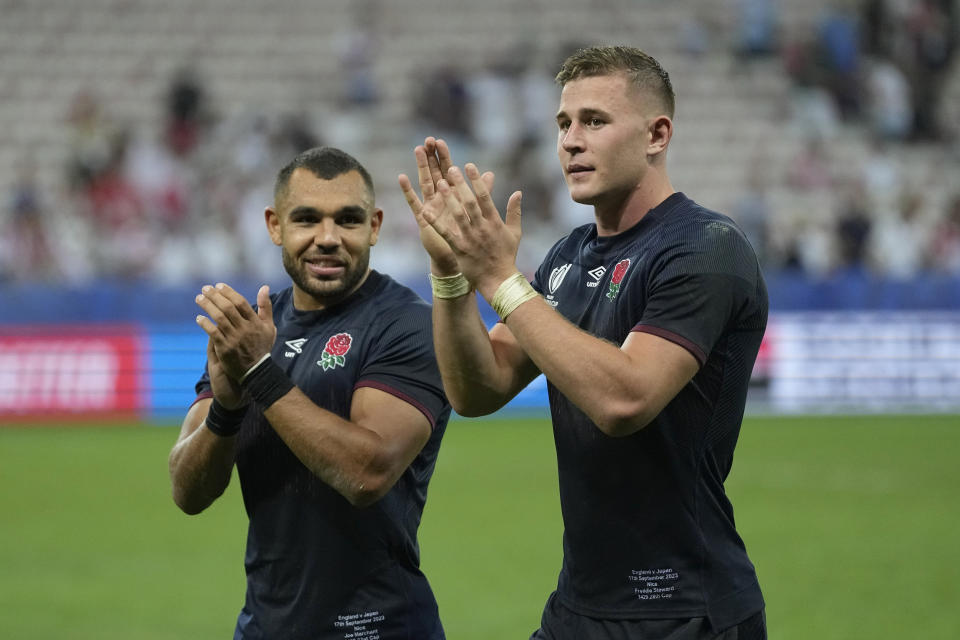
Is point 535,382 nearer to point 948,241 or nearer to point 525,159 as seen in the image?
point 525,159

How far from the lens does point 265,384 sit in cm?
416

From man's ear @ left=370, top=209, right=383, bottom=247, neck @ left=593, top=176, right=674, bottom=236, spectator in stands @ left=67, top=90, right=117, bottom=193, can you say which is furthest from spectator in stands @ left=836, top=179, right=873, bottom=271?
neck @ left=593, top=176, right=674, bottom=236

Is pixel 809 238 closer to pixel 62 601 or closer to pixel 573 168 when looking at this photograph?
pixel 62 601

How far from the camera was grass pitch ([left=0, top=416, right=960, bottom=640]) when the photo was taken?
8.93m

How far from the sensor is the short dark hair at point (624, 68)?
4027mm

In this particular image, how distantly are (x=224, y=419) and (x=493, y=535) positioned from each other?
7341 millimetres

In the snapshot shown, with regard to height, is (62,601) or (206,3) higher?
(206,3)

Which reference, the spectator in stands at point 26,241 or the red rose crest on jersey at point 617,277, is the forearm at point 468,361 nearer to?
the red rose crest on jersey at point 617,277

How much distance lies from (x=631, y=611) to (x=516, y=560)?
6.79 meters

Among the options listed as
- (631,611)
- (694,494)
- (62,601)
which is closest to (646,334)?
(694,494)

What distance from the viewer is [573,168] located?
158 inches

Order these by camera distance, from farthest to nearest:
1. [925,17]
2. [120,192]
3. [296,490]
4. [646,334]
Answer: [925,17] < [120,192] < [296,490] < [646,334]

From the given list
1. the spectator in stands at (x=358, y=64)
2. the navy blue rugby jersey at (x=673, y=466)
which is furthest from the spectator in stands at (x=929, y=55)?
the navy blue rugby jersey at (x=673, y=466)

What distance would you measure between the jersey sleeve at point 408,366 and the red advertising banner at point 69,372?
43.4 feet
